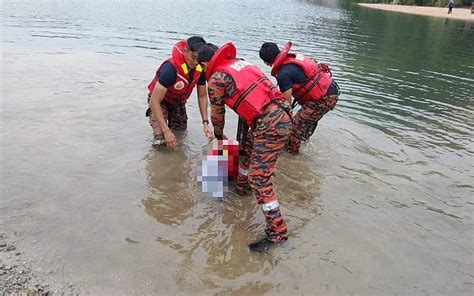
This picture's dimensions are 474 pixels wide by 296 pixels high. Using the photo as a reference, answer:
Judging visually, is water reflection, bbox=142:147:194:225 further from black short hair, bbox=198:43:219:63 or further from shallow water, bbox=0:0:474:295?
black short hair, bbox=198:43:219:63

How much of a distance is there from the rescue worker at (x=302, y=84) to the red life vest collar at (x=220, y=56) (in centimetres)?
140

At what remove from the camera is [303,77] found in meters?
6.47

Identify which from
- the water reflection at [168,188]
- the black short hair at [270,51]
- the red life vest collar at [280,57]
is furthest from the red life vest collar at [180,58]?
the water reflection at [168,188]

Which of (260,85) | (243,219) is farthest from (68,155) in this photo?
(260,85)

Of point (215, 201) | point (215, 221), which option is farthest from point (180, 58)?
point (215, 221)

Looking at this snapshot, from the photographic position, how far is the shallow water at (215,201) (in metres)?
4.21

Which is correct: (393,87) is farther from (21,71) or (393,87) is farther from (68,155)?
(21,71)

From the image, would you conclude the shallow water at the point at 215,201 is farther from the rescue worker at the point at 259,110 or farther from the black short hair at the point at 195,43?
the black short hair at the point at 195,43

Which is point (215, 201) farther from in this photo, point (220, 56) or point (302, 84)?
point (302, 84)

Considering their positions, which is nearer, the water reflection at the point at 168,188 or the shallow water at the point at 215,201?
the shallow water at the point at 215,201

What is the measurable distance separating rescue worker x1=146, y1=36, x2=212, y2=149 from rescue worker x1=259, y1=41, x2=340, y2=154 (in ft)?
3.61

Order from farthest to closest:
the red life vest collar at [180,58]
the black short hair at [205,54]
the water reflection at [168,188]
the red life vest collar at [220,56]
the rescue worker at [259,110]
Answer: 1. the red life vest collar at [180,58]
2. the water reflection at [168,188]
3. the black short hair at [205,54]
4. the red life vest collar at [220,56]
5. the rescue worker at [259,110]

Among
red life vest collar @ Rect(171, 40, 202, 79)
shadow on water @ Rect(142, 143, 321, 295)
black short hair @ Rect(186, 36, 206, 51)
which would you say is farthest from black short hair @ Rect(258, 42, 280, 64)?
shadow on water @ Rect(142, 143, 321, 295)

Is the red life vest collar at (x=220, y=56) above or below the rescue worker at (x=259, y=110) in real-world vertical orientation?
above
